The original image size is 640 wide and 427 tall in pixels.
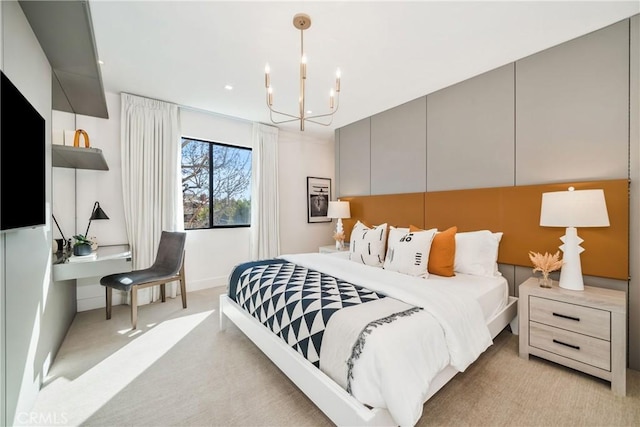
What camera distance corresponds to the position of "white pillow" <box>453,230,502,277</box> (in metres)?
2.57

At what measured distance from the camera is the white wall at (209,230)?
3162 mm

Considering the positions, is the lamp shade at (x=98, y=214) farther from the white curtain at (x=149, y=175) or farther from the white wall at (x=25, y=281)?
the white wall at (x=25, y=281)

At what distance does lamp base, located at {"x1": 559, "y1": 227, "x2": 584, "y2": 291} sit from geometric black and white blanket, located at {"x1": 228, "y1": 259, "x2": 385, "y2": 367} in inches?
62.0

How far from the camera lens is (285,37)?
228cm

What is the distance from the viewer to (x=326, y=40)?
2.31 m

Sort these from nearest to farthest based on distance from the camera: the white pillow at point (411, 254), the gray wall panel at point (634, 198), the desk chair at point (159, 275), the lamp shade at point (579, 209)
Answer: the lamp shade at point (579, 209), the gray wall panel at point (634, 198), the white pillow at point (411, 254), the desk chair at point (159, 275)

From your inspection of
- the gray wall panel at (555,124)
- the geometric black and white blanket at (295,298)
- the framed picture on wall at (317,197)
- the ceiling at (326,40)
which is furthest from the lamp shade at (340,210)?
the geometric black and white blanket at (295,298)

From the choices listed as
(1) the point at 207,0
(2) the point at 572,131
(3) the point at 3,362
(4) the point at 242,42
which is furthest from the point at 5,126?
(2) the point at 572,131

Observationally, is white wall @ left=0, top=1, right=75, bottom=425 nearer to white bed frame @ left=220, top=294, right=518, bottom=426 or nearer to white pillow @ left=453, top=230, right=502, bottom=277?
white bed frame @ left=220, top=294, right=518, bottom=426

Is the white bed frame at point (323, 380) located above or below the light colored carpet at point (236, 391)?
above

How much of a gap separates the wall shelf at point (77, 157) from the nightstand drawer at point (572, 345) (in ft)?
13.7

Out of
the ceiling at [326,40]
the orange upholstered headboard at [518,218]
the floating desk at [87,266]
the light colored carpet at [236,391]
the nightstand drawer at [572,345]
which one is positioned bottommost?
the light colored carpet at [236,391]

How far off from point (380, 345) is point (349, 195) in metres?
3.55

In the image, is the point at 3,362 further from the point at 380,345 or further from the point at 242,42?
the point at 242,42
